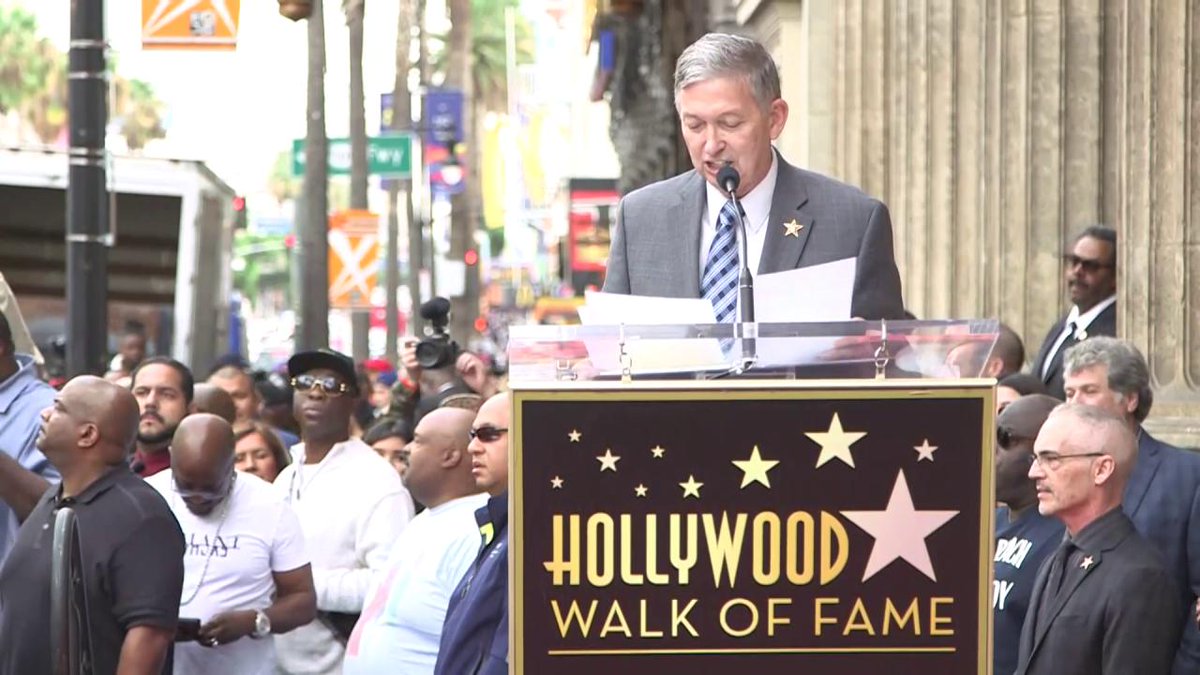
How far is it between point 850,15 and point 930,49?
2.40 meters

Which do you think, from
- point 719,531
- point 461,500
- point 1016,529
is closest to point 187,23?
point 461,500

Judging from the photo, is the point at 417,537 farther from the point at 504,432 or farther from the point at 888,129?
the point at 888,129

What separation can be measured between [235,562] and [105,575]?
142cm

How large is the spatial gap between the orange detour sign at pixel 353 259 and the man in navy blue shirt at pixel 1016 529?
19687mm

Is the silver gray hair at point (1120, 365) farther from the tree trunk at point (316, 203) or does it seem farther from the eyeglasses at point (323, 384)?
the tree trunk at point (316, 203)

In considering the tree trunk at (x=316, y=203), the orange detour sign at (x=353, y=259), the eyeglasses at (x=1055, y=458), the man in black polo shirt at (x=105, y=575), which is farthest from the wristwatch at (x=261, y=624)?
the orange detour sign at (x=353, y=259)

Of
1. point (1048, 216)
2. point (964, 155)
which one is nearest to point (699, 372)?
point (1048, 216)

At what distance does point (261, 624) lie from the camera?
27.6 feet

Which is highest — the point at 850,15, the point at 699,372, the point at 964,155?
the point at 850,15

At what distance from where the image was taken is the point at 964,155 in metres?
14.3

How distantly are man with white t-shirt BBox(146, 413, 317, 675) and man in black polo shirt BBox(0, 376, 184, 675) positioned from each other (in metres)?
1.13

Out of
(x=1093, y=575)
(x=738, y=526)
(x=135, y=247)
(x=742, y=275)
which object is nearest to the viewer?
(x=738, y=526)

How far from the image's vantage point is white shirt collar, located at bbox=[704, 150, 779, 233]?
5176 mm

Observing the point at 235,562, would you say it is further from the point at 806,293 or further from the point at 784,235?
the point at 806,293
